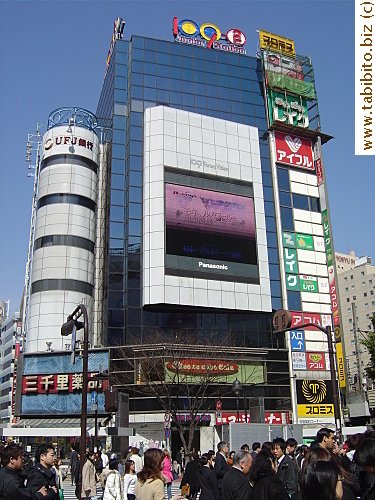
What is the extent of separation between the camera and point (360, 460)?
4863 millimetres

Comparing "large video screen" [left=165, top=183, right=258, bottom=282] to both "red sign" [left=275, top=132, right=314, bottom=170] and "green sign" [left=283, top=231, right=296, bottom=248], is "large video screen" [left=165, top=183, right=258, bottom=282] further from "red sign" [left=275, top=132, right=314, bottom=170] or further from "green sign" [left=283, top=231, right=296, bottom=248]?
"red sign" [left=275, top=132, right=314, bottom=170]

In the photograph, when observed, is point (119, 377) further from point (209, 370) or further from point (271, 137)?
point (271, 137)

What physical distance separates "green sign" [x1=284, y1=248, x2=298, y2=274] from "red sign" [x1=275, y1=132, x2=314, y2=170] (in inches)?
373

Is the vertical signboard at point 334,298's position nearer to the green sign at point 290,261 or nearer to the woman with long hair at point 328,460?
the green sign at point 290,261

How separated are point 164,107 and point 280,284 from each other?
64.6 ft

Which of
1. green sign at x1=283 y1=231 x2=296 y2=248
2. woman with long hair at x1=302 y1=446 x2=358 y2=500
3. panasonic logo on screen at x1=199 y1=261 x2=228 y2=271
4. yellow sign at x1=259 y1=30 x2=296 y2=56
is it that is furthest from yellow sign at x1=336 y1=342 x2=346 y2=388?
woman with long hair at x1=302 y1=446 x2=358 y2=500

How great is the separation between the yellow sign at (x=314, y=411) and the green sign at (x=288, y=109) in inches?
1093

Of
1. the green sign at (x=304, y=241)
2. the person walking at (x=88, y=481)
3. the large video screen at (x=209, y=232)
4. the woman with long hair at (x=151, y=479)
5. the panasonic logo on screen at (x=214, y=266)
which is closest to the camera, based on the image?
the woman with long hair at (x=151, y=479)

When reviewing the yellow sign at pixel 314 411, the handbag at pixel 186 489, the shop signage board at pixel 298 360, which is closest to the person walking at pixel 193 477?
the handbag at pixel 186 489

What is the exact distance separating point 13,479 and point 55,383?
39792 millimetres

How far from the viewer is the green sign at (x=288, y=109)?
2189 inches

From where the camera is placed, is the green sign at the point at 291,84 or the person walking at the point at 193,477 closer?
the person walking at the point at 193,477

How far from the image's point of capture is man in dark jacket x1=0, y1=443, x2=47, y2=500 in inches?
235

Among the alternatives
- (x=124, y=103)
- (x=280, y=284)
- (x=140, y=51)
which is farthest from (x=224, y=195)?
(x=140, y=51)
